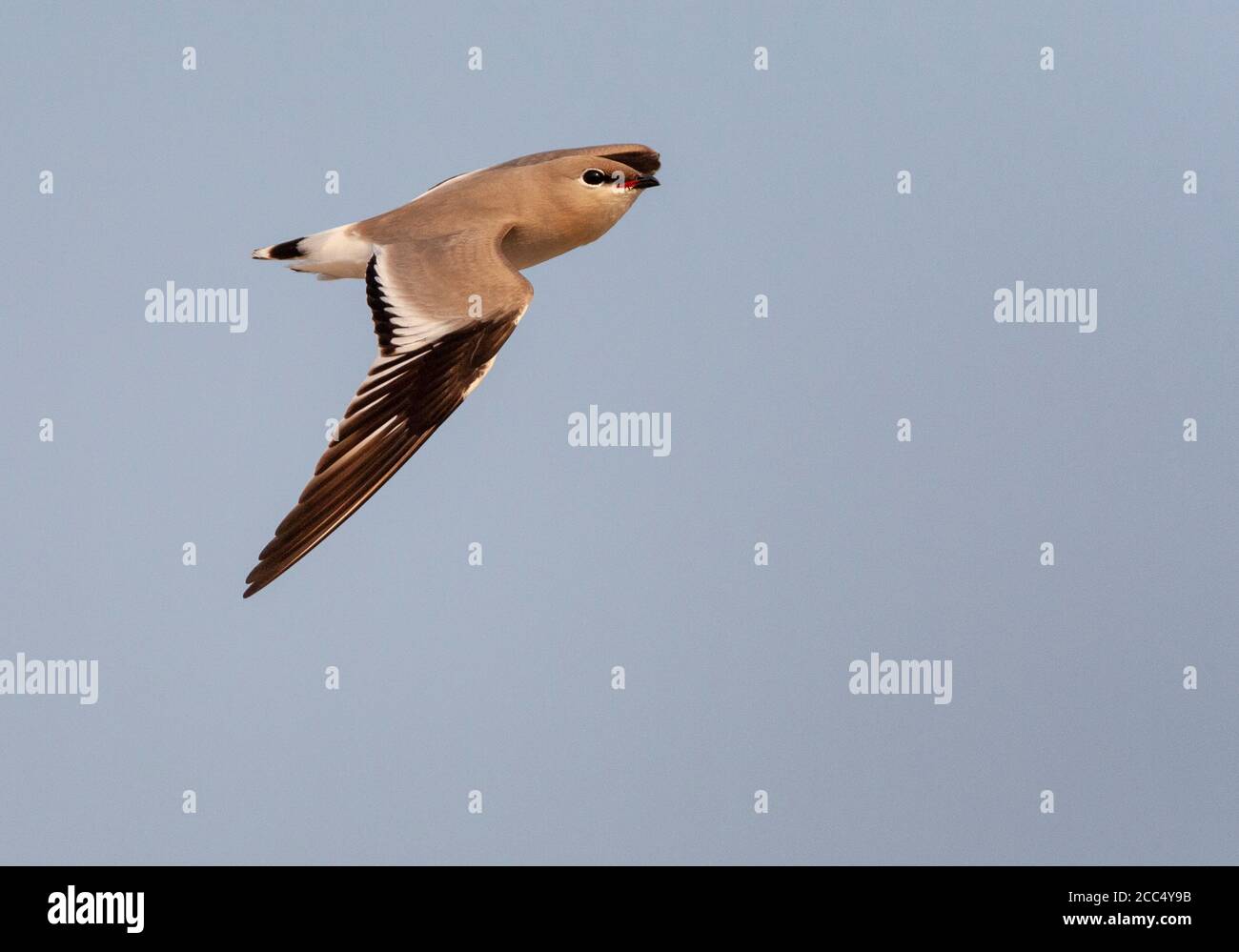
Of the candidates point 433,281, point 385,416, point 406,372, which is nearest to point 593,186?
point 433,281

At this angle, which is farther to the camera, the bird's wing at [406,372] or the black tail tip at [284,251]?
the black tail tip at [284,251]

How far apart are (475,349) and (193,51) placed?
112 inches

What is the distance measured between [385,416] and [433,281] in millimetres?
510

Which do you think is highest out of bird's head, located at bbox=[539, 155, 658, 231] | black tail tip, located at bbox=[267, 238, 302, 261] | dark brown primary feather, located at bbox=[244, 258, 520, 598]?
bird's head, located at bbox=[539, 155, 658, 231]

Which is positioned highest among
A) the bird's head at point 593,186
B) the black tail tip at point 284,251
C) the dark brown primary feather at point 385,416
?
the bird's head at point 593,186

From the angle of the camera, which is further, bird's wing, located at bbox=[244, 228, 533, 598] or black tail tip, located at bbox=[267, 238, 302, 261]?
black tail tip, located at bbox=[267, 238, 302, 261]

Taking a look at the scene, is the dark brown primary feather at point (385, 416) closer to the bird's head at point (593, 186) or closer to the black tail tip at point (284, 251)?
the black tail tip at point (284, 251)

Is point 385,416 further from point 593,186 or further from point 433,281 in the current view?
point 593,186

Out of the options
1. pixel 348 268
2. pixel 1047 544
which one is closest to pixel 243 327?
pixel 348 268

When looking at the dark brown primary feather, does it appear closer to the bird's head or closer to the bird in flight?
the bird in flight

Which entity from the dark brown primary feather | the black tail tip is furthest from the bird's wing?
the black tail tip

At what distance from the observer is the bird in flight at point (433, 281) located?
5418 mm

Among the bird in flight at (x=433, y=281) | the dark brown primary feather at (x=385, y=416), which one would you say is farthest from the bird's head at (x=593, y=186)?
the dark brown primary feather at (x=385, y=416)

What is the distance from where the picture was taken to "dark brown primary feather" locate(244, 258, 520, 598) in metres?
5.35
